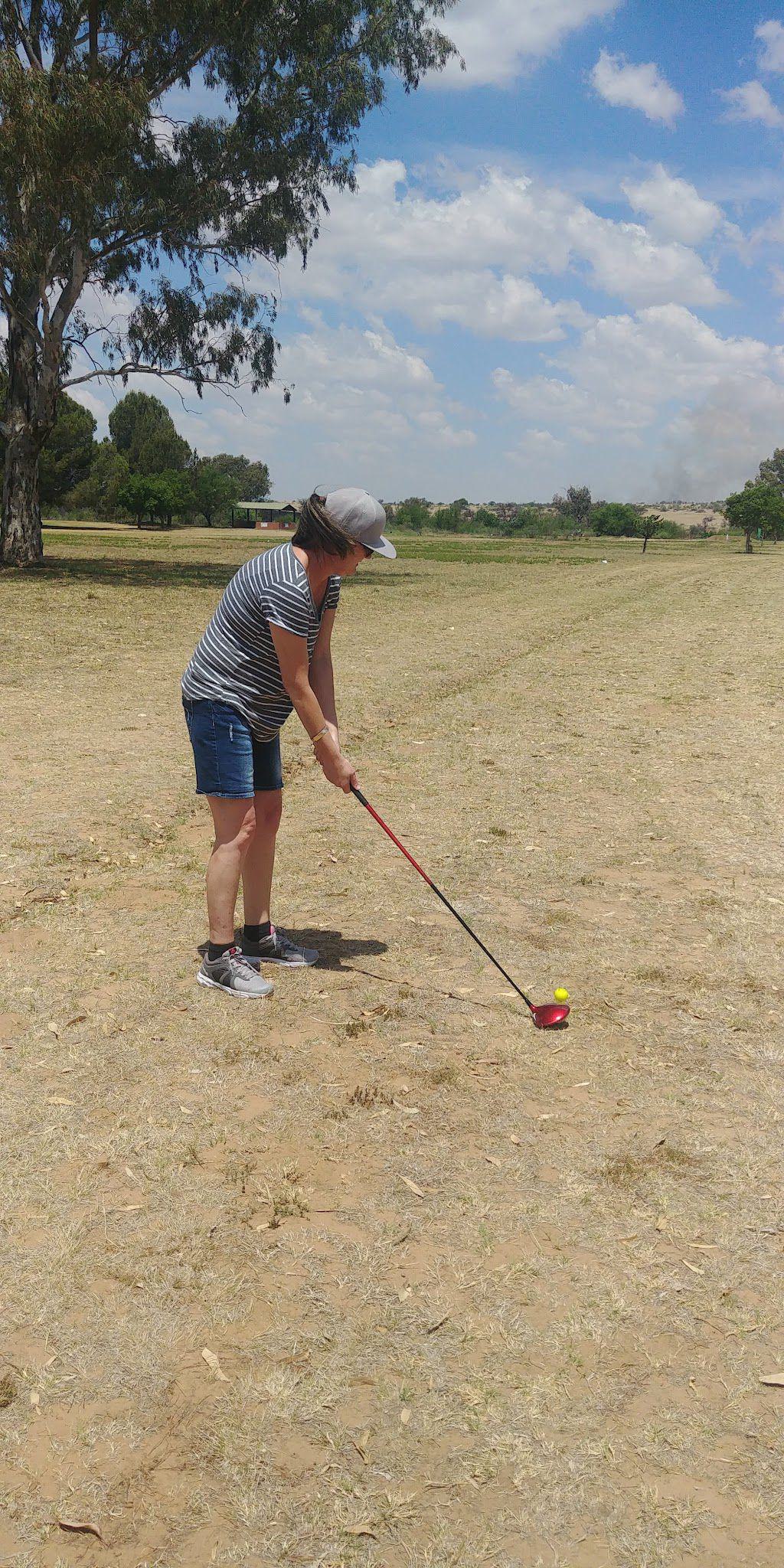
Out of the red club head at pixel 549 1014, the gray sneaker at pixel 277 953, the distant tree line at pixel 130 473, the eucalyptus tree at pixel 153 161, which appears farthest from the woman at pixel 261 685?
the distant tree line at pixel 130 473

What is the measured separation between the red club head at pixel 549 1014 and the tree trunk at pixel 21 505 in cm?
2454

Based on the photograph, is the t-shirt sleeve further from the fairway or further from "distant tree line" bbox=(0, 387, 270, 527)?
"distant tree line" bbox=(0, 387, 270, 527)

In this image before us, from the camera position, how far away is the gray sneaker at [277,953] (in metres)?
5.27

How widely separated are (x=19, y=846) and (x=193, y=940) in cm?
188

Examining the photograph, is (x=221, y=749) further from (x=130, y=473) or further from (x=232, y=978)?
(x=130, y=473)

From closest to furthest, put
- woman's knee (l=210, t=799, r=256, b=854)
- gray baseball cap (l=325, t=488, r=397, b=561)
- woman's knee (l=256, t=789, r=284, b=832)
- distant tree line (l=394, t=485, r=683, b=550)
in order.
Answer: gray baseball cap (l=325, t=488, r=397, b=561), woman's knee (l=210, t=799, r=256, b=854), woman's knee (l=256, t=789, r=284, b=832), distant tree line (l=394, t=485, r=683, b=550)

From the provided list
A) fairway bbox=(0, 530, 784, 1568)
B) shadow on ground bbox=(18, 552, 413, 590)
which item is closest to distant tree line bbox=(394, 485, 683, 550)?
shadow on ground bbox=(18, 552, 413, 590)

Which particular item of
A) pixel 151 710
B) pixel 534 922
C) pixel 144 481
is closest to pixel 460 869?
pixel 534 922

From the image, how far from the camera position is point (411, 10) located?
27.9 m

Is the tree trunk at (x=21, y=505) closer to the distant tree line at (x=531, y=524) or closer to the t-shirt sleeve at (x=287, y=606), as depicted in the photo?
the t-shirt sleeve at (x=287, y=606)

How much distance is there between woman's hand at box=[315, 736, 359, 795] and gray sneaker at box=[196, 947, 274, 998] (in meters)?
0.92

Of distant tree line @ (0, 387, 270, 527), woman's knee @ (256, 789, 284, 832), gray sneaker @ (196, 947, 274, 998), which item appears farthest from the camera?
distant tree line @ (0, 387, 270, 527)

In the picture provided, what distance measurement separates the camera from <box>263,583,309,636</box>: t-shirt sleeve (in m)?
4.34

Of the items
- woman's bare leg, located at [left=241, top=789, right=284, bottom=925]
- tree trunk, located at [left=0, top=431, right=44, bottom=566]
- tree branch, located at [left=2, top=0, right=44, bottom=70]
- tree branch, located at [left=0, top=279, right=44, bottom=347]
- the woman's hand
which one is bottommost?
woman's bare leg, located at [left=241, top=789, right=284, bottom=925]
